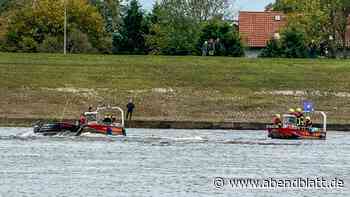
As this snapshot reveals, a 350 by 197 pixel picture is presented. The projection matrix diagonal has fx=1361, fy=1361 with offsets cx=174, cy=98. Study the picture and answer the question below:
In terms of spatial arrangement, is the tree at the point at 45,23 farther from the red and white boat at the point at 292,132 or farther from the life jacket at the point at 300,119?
the red and white boat at the point at 292,132

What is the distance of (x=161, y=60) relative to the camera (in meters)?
93.1

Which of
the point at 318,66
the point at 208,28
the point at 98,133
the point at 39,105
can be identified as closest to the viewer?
the point at 98,133

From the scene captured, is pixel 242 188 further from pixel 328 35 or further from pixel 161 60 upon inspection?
pixel 328 35

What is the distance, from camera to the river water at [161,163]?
135 feet

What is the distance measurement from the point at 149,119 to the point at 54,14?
178ft

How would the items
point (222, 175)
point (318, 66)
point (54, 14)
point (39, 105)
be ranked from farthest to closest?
point (54, 14) → point (318, 66) → point (39, 105) → point (222, 175)

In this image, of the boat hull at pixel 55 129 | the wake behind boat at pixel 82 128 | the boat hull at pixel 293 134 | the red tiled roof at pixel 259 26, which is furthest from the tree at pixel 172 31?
the boat hull at pixel 55 129

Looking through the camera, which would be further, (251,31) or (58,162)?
(251,31)

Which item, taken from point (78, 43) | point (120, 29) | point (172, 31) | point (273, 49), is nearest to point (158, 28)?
point (172, 31)

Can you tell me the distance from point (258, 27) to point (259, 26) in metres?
0.53

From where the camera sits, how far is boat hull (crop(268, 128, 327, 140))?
62.1m

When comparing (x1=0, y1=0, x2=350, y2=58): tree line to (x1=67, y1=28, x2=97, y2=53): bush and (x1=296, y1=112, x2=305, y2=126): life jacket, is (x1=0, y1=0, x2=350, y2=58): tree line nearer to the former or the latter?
(x1=67, y1=28, x2=97, y2=53): bush

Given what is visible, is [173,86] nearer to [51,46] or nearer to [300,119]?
[300,119]

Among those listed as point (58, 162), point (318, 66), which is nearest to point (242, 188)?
point (58, 162)
